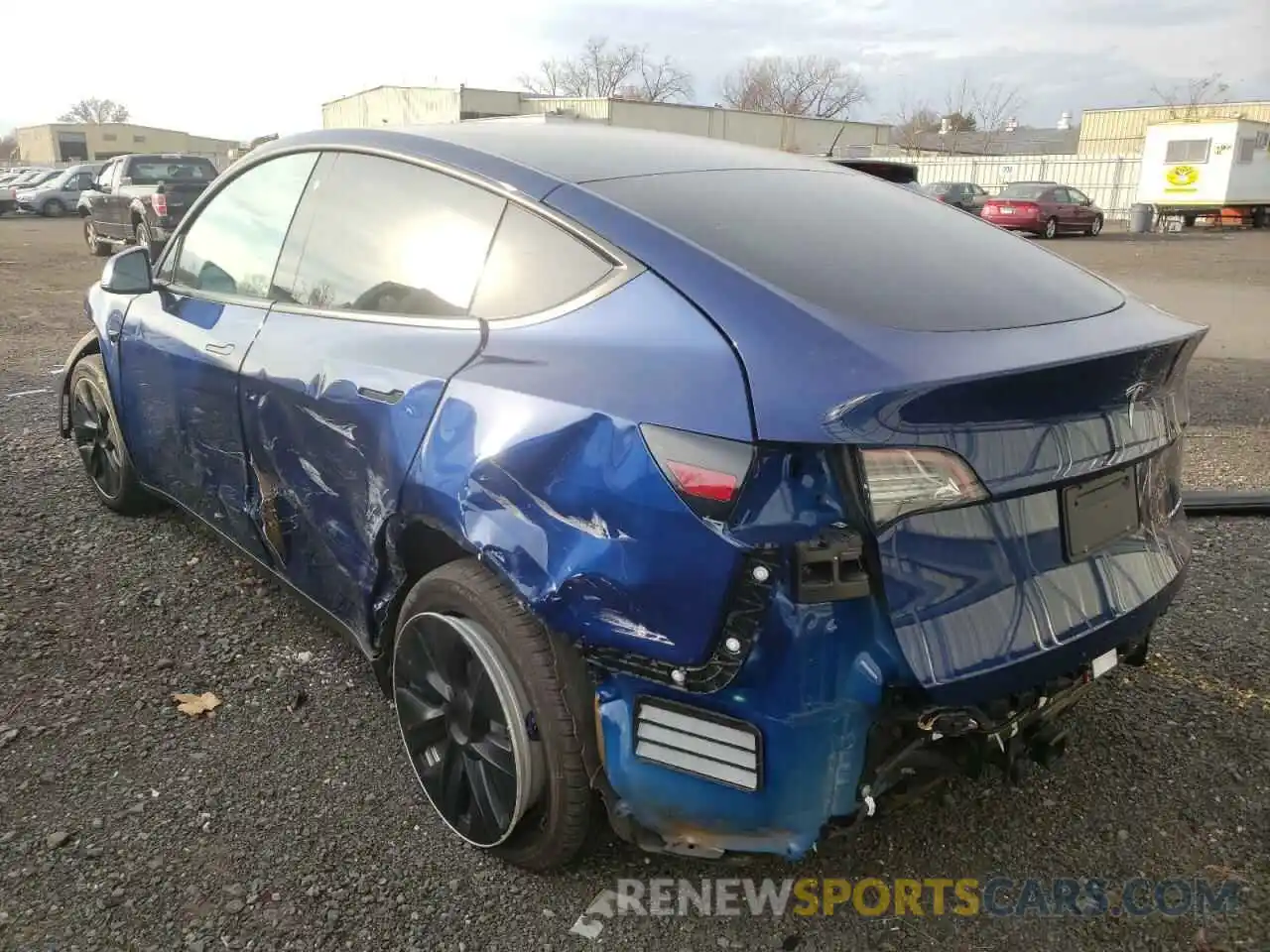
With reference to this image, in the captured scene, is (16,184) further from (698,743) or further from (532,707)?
(698,743)

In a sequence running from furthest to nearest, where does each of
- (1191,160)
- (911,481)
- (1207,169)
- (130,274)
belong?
(1191,160)
(1207,169)
(130,274)
(911,481)

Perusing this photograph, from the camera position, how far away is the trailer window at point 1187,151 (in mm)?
28250

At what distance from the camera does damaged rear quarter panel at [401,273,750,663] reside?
1.75 m

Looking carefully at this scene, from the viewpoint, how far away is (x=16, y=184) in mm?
33938

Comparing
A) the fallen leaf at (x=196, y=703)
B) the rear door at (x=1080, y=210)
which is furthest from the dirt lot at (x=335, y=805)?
the rear door at (x=1080, y=210)

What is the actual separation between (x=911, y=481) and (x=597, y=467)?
57 cm

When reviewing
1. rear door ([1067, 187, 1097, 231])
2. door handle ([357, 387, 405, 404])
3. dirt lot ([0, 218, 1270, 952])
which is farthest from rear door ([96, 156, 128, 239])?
rear door ([1067, 187, 1097, 231])

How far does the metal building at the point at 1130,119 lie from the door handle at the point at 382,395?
4778cm

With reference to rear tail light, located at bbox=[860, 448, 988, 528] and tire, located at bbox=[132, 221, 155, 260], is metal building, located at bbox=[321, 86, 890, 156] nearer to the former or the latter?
tire, located at bbox=[132, 221, 155, 260]

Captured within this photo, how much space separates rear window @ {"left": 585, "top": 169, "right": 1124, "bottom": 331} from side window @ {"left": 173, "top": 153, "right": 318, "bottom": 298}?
1.30 m

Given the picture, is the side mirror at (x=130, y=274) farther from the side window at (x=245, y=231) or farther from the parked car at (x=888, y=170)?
the parked car at (x=888, y=170)

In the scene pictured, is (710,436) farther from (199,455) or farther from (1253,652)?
(1253,652)

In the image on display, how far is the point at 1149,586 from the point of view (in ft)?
7.07

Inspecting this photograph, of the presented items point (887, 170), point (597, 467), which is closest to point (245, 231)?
point (597, 467)
